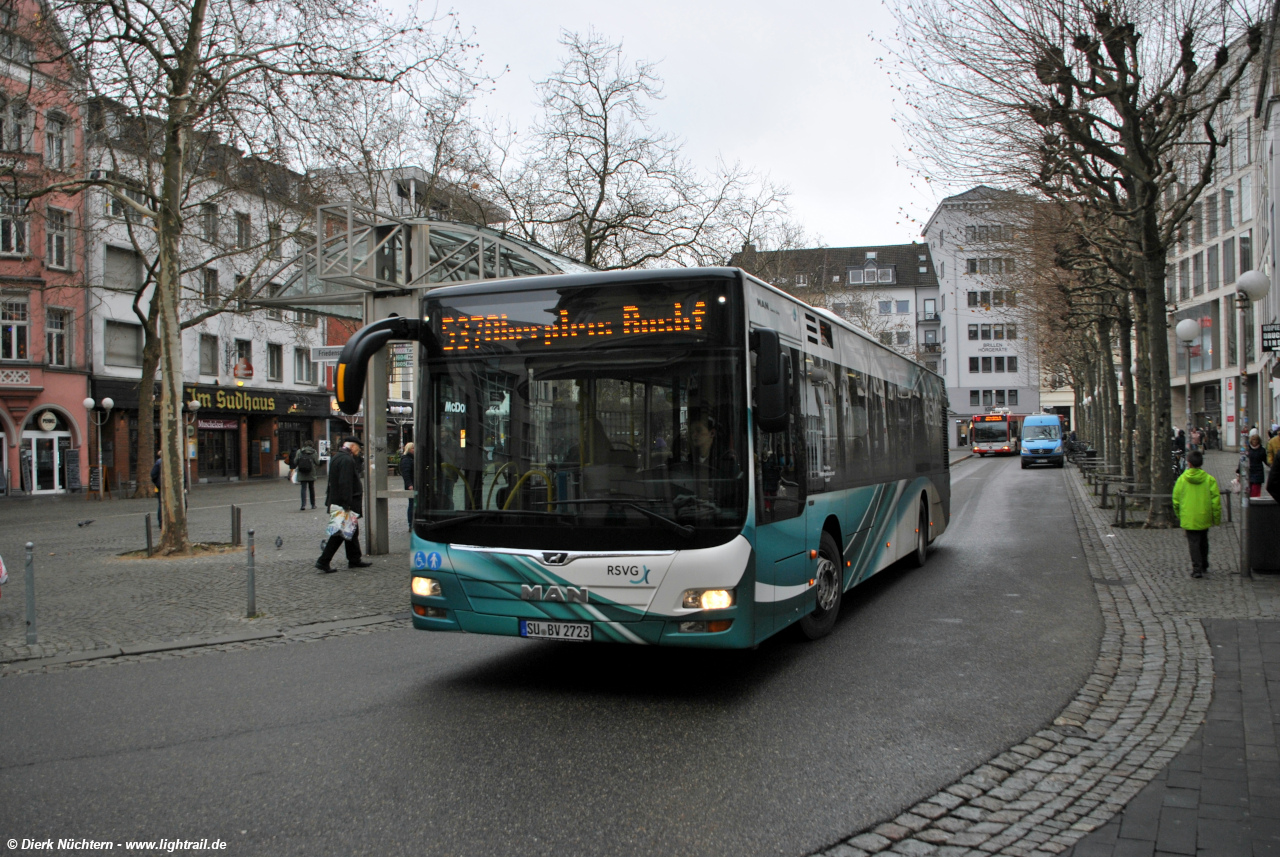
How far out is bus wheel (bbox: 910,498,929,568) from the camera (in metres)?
12.7

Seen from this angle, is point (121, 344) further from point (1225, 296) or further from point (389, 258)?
point (1225, 296)

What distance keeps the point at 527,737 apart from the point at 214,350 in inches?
1718

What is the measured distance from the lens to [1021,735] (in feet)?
18.2

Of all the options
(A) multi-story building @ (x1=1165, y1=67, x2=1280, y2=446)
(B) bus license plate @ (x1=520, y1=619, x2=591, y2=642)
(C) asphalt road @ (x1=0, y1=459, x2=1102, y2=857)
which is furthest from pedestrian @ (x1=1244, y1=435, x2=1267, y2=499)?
(A) multi-story building @ (x1=1165, y1=67, x2=1280, y2=446)

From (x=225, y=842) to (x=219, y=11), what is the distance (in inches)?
586

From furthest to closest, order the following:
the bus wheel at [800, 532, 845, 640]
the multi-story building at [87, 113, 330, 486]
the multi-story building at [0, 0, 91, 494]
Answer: the multi-story building at [0, 0, 91, 494], the multi-story building at [87, 113, 330, 486], the bus wheel at [800, 532, 845, 640]

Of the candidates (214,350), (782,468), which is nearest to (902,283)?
(214,350)

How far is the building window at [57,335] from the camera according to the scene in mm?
36531

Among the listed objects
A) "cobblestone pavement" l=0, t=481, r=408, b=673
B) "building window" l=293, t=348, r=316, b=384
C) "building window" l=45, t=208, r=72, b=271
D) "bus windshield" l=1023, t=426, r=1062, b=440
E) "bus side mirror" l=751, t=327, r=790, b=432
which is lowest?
"cobblestone pavement" l=0, t=481, r=408, b=673

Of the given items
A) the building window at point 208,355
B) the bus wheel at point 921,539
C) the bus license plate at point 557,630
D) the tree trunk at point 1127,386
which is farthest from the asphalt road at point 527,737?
the building window at point 208,355

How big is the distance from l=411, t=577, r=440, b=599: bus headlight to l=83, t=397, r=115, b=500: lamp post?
31037mm

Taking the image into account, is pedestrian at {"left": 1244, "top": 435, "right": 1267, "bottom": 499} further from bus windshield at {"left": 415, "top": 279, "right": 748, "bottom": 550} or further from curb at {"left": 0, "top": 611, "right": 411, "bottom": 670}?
bus windshield at {"left": 415, "top": 279, "right": 748, "bottom": 550}

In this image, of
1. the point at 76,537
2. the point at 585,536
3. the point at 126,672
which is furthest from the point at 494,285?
the point at 76,537

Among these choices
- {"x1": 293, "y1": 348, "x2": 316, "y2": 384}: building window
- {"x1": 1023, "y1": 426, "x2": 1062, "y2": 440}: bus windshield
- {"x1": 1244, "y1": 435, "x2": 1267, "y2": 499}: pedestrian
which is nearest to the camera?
{"x1": 1244, "y1": 435, "x2": 1267, "y2": 499}: pedestrian
